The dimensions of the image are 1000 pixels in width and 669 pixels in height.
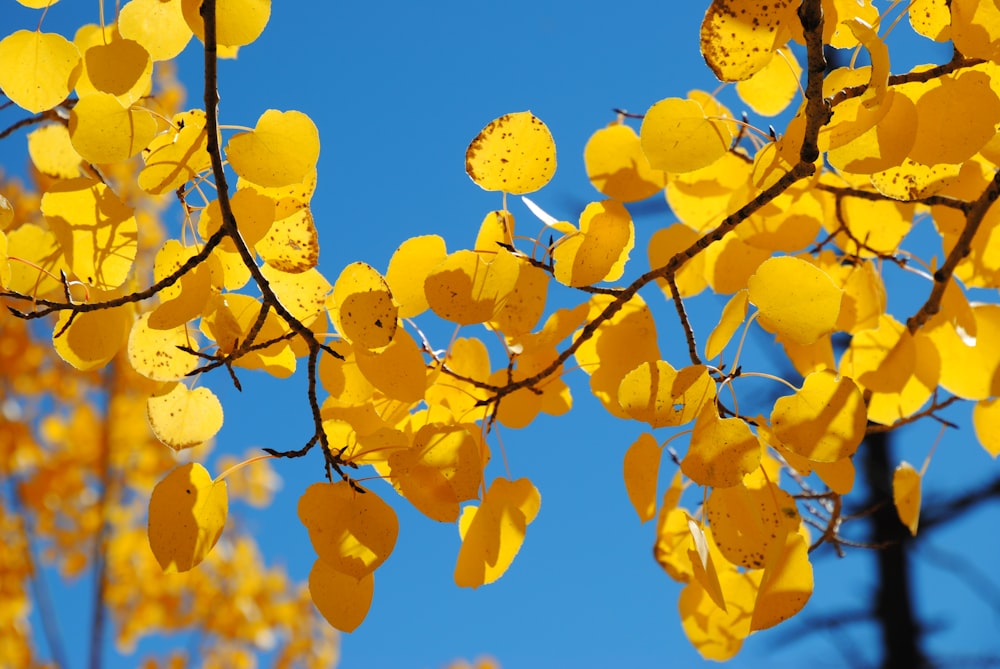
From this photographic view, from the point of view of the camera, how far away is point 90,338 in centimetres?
59

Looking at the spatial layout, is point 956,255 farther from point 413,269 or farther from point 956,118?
point 413,269

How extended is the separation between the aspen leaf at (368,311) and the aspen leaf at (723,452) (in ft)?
0.65

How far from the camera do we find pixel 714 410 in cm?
52

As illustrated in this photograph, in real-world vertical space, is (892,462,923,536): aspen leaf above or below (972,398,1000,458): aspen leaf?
below

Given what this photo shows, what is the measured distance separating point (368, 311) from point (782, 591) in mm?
319

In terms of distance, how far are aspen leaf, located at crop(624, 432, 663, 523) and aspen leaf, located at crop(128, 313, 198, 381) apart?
1.05 feet

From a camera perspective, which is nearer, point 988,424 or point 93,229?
point 93,229

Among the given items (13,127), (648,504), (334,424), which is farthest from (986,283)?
(13,127)

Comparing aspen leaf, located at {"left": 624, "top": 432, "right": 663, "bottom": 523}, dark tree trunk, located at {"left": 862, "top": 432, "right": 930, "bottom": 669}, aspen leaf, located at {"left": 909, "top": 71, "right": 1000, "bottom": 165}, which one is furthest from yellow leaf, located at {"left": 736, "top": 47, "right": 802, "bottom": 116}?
dark tree trunk, located at {"left": 862, "top": 432, "right": 930, "bottom": 669}

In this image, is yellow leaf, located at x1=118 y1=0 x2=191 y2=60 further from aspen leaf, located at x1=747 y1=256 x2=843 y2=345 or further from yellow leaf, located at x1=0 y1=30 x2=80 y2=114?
aspen leaf, located at x1=747 y1=256 x2=843 y2=345

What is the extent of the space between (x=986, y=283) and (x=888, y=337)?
11 centimetres

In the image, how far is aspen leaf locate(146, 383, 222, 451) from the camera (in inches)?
24.1

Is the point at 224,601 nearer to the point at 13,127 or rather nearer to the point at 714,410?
the point at 13,127

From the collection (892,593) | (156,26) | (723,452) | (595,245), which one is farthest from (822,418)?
(892,593)
